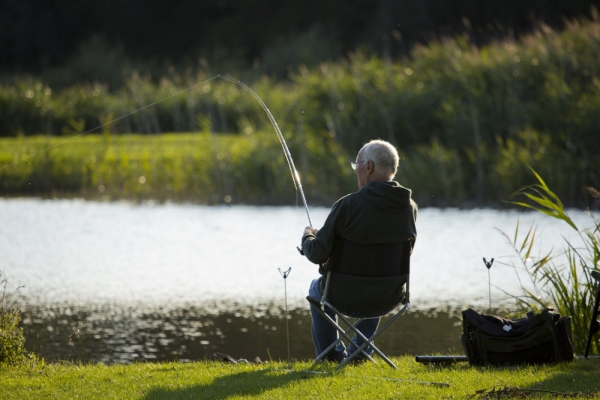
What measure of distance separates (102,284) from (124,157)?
746cm

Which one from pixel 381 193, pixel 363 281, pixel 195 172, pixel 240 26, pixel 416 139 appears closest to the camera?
pixel 381 193

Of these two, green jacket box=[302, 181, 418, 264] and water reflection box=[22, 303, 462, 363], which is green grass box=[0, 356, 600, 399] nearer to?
green jacket box=[302, 181, 418, 264]

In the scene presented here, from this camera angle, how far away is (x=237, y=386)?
167 inches

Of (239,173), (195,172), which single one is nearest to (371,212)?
(239,173)

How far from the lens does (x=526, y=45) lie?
14.9m

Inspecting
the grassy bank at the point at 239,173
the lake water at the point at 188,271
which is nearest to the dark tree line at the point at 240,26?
the grassy bank at the point at 239,173

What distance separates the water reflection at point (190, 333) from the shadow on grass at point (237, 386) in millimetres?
1466

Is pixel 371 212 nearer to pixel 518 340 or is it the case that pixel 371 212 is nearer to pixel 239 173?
pixel 518 340

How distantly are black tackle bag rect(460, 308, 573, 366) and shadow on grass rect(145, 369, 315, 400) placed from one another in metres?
0.84

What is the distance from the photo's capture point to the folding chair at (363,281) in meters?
4.42

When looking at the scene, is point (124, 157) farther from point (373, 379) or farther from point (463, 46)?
point (373, 379)

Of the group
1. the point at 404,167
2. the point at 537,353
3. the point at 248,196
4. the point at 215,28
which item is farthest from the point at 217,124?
the point at 215,28

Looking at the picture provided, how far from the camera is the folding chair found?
442cm

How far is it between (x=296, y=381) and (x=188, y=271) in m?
5.43
